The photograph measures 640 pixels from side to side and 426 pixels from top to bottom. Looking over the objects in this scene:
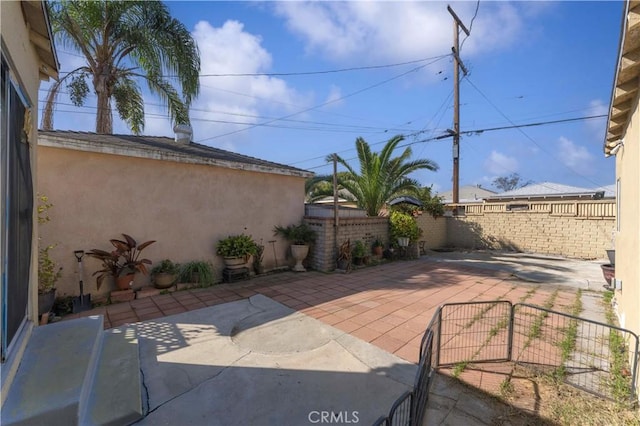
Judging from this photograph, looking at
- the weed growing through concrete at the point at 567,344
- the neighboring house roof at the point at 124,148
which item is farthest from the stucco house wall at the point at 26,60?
the weed growing through concrete at the point at 567,344

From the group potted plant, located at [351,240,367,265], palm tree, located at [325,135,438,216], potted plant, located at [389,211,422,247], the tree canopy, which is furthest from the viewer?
the tree canopy

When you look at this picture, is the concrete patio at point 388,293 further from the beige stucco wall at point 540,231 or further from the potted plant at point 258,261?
the beige stucco wall at point 540,231

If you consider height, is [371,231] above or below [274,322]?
above

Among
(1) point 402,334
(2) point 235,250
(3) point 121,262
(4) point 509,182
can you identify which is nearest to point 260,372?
(1) point 402,334

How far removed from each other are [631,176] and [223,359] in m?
5.45

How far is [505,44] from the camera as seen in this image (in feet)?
28.1

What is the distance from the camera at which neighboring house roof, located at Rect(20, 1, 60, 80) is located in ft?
8.57

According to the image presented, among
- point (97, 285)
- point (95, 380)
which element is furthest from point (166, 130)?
point (95, 380)

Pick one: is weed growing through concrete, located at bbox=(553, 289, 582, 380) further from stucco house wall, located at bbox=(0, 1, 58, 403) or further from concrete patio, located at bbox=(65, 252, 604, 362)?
stucco house wall, located at bbox=(0, 1, 58, 403)

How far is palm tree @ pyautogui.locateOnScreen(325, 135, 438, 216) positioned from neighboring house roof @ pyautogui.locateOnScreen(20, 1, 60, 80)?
7969 mm

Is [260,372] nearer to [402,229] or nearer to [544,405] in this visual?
[544,405]

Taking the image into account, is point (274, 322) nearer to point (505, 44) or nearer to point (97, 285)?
point (97, 285)

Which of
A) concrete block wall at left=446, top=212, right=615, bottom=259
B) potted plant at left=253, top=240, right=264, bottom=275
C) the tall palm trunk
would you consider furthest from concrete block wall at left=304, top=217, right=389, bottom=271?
the tall palm trunk

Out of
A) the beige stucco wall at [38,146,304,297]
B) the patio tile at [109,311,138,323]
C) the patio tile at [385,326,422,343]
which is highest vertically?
the beige stucco wall at [38,146,304,297]
